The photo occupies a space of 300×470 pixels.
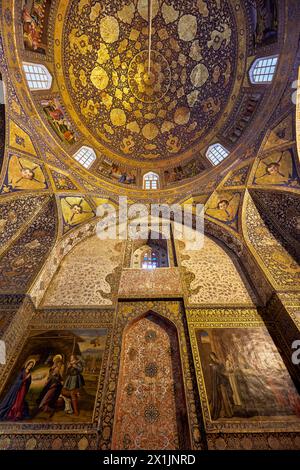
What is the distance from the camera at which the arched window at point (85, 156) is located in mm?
10945

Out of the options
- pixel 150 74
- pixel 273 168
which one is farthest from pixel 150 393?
pixel 150 74

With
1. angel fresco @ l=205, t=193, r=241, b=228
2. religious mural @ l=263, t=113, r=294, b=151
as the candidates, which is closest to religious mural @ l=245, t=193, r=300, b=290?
angel fresco @ l=205, t=193, r=241, b=228

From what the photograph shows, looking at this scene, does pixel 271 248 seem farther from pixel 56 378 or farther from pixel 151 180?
pixel 56 378

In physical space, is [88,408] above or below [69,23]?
below

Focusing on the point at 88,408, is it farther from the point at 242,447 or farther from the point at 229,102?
the point at 229,102

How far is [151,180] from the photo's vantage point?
12.0 metres

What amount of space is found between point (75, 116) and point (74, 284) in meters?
8.58

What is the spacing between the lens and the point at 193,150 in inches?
465

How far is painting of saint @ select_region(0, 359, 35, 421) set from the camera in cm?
443

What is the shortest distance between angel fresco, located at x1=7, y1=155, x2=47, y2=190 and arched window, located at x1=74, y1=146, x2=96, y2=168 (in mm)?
2350

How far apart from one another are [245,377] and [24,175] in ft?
32.6

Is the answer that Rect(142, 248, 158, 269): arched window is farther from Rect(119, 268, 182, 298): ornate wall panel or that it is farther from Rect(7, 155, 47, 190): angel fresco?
Rect(7, 155, 47, 190): angel fresco

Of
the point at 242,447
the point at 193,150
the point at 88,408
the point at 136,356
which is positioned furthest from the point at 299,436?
the point at 193,150

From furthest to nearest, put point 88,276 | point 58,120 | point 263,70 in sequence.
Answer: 1. point 58,120
2. point 263,70
3. point 88,276
